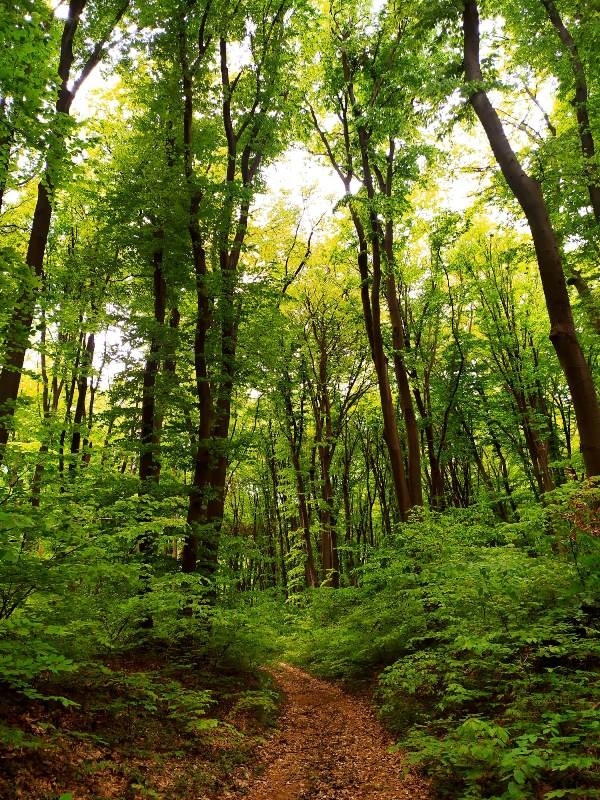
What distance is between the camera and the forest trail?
5.43 metres

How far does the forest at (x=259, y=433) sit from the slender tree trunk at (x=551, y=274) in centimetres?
5

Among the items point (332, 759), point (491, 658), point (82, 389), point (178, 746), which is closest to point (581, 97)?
point (491, 658)

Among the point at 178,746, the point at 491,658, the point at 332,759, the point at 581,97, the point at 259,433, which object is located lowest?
the point at 332,759

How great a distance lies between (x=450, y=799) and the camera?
4.70 m

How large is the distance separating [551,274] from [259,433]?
800 cm

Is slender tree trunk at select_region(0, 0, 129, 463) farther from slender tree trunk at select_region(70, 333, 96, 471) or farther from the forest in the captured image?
slender tree trunk at select_region(70, 333, 96, 471)

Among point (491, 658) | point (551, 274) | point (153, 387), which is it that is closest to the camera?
point (491, 658)

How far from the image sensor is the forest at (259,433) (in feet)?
16.7

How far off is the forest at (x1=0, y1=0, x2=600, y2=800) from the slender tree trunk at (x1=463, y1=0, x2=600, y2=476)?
0.05 m

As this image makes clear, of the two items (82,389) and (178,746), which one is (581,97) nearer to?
(178,746)

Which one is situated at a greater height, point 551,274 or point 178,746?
point 551,274

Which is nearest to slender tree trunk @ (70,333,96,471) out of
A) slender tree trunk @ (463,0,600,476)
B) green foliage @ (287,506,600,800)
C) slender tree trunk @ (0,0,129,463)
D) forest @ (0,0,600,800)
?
forest @ (0,0,600,800)

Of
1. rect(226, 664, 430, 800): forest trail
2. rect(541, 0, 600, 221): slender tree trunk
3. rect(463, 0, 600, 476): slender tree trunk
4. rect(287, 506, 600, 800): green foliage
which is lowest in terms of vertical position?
rect(226, 664, 430, 800): forest trail

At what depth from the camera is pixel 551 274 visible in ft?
25.5
